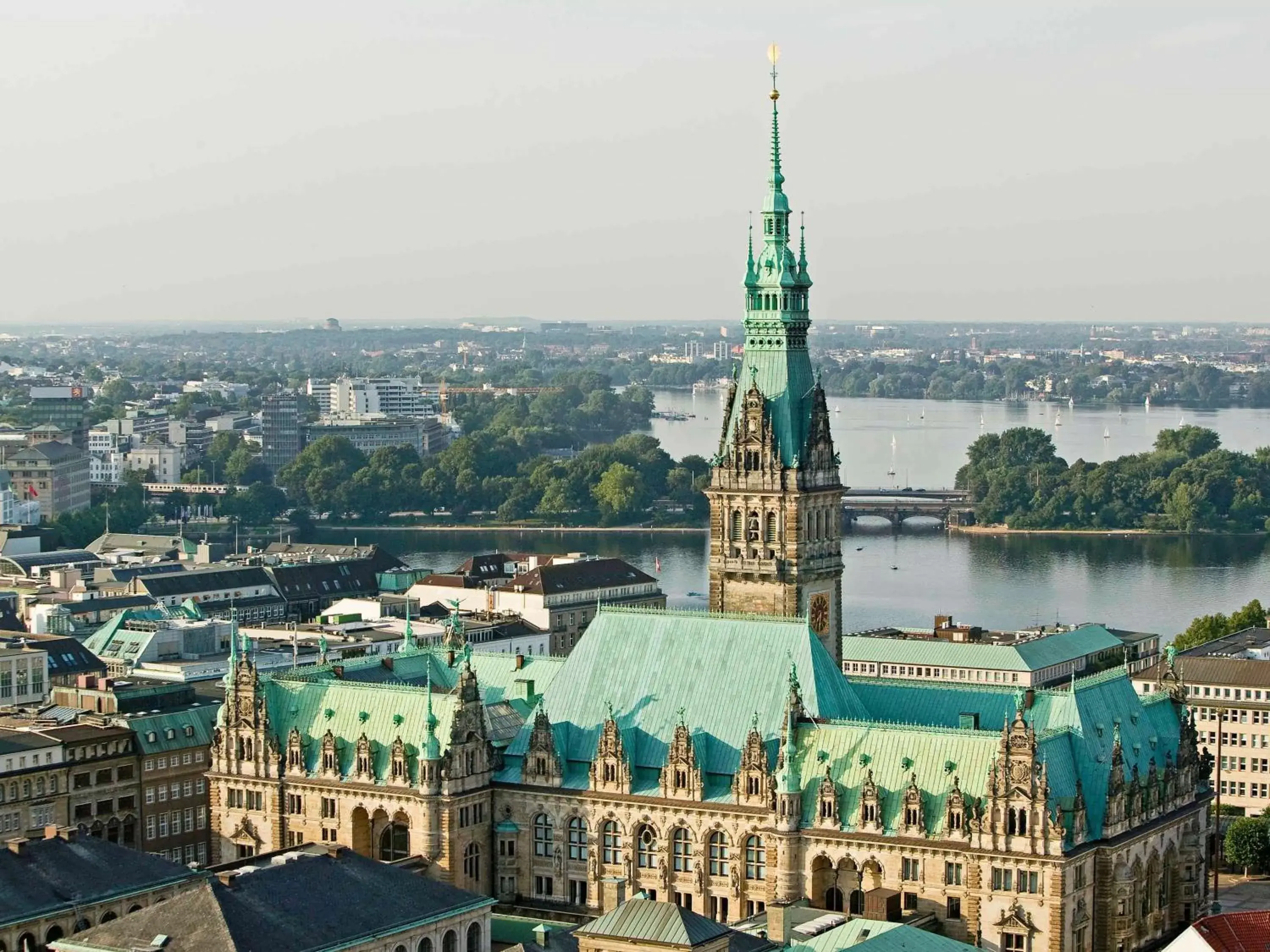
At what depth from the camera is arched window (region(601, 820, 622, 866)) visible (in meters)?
80.4

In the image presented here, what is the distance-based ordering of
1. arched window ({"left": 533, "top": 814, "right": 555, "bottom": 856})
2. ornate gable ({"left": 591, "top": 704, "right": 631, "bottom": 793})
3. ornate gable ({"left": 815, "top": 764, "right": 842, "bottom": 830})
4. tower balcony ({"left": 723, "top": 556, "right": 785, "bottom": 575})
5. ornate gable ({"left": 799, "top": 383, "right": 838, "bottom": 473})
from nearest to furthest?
1. ornate gable ({"left": 815, "top": 764, "right": 842, "bottom": 830})
2. ornate gable ({"left": 591, "top": 704, "right": 631, "bottom": 793})
3. arched window ({"left": 533, "top": 814, "right": 555, "bottom": 856})
4. tower balcony ({"left": 723, "top": 556, "right": 785, "bottom": 575})
5. ornate gable ({"left": 799, "top": 383, "right": 838, "bottom": 473})

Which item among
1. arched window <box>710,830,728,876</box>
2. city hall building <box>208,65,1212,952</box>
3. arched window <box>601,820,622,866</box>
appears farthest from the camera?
arched window <box>601,820,622,866</box>

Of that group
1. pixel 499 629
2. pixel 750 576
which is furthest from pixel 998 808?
pixel 499 629

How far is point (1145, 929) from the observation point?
257 feet

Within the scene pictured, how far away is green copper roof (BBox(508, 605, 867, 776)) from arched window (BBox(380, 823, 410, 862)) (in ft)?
12.5

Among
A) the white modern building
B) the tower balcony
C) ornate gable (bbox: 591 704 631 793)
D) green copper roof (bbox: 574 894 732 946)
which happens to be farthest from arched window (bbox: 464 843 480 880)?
the white modern building

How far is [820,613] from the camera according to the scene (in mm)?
91500

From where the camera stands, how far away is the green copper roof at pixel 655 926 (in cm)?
6594

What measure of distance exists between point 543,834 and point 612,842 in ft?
7.69

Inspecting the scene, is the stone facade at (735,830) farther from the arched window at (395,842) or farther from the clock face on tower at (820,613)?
the clock face on tower at (820,613)

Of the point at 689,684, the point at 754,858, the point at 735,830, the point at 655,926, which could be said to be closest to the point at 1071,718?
the point at 754,858

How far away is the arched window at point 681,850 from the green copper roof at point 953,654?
43.9 metres

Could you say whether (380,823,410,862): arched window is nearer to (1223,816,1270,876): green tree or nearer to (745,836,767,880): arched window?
(745,836,767,880): arched window

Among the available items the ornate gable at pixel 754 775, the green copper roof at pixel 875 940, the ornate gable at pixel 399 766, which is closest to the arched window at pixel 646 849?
the ornate gable at pixel 754 775
